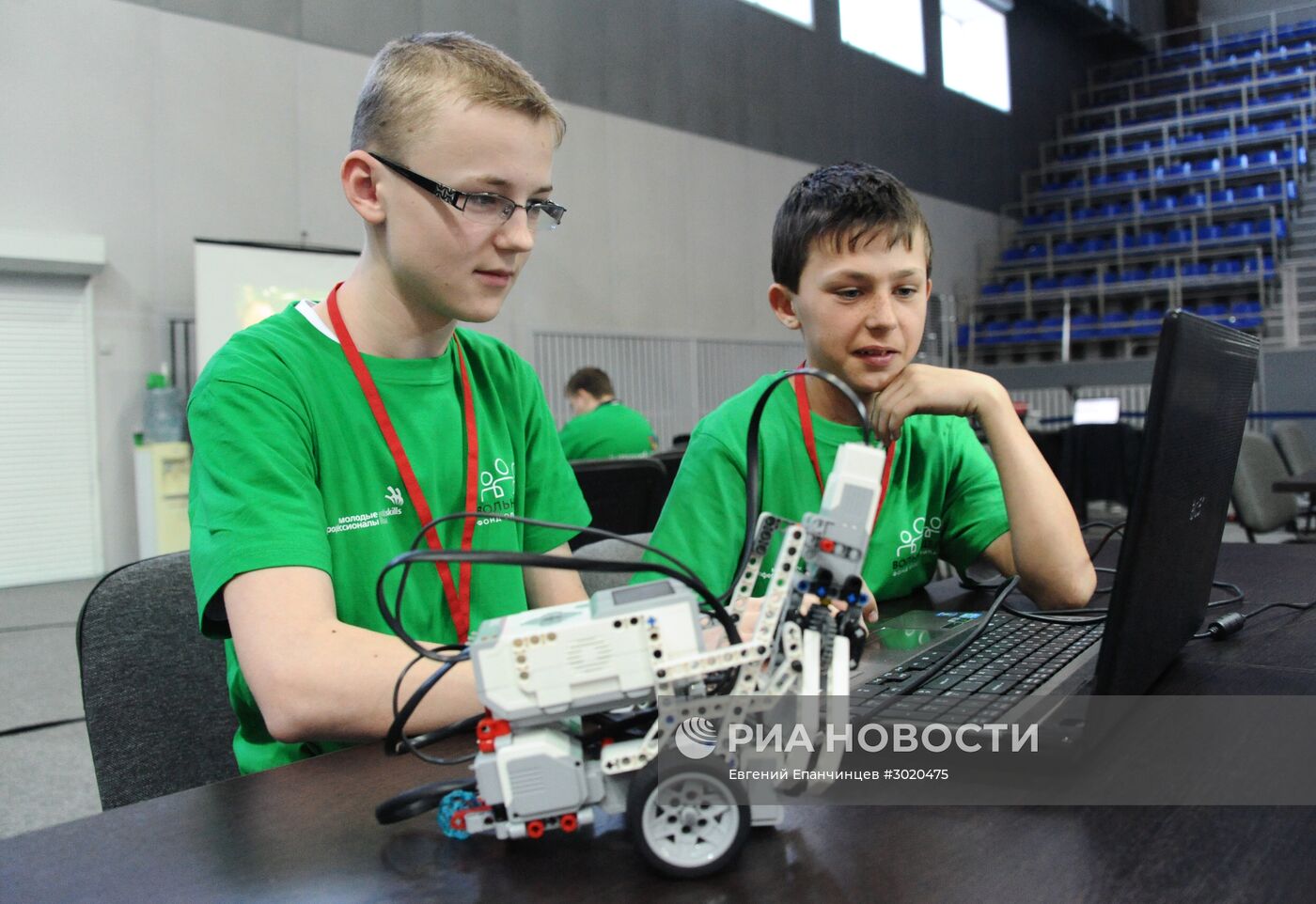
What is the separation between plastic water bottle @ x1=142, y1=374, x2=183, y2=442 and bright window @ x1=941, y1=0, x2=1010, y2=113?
9.11m

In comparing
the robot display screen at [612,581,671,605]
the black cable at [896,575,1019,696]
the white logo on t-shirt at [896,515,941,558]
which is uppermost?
the robot display screen at [612,581,671,605]

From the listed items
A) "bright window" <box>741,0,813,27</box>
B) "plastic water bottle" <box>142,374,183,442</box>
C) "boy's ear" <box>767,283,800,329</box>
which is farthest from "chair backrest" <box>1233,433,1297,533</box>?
"bright window" <box>741,0,813,27</box>

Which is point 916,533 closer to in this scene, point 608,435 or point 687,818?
point 687,818

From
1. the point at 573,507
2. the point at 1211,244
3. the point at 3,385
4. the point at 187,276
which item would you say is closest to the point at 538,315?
the point at 187,276

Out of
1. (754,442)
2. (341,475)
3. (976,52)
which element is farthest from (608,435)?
(976,52)

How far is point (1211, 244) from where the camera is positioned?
10.4 metres

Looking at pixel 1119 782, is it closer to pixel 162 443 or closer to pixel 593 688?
pixel 593 688

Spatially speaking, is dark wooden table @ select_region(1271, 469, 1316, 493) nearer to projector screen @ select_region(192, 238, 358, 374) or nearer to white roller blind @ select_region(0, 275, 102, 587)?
projector screen @ select_region(192, 238, 358, 374)

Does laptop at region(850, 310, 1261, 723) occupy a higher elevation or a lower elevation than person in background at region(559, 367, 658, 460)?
lower

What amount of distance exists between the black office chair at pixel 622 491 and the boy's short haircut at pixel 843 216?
3.31ft

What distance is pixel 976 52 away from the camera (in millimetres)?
11656

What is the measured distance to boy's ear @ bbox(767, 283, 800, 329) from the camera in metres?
1.33

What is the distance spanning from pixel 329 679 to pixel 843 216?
828 millimetres

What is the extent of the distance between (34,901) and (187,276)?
5565mm
